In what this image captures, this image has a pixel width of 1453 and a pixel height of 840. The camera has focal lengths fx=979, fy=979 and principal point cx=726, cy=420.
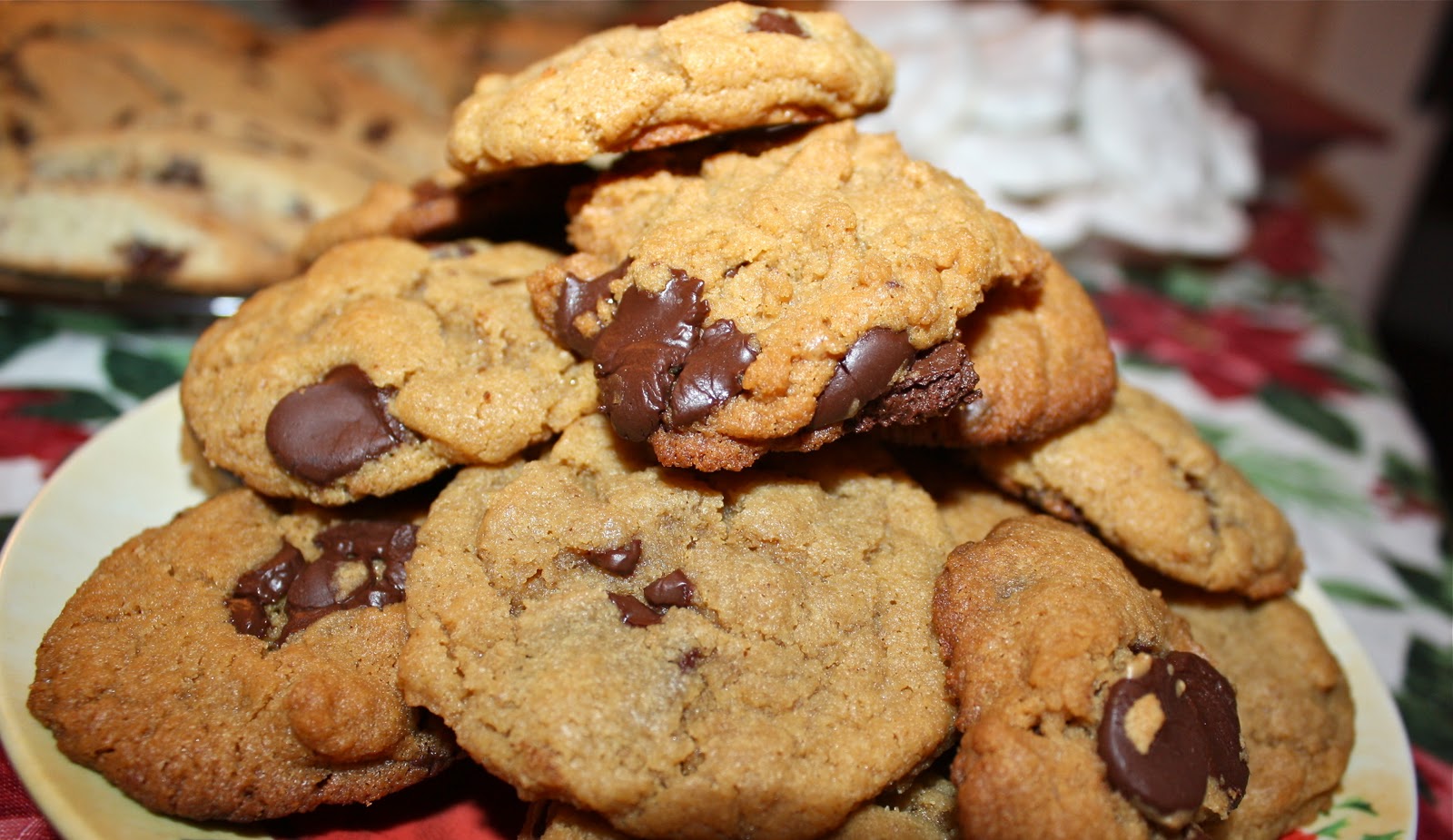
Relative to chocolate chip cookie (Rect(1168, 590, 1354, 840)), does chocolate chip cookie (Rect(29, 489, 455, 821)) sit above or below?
above

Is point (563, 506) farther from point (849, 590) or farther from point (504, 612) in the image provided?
point (849, 590)

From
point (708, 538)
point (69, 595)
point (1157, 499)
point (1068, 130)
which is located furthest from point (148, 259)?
point (1068, 130)

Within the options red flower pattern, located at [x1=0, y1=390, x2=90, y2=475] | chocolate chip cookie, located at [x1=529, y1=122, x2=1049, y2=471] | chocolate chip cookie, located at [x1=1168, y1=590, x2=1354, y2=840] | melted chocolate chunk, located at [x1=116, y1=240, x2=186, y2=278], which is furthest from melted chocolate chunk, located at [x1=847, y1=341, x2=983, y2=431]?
melted chocolate chunk, located at [x1=116, y1=240, x2=186, y2=278]

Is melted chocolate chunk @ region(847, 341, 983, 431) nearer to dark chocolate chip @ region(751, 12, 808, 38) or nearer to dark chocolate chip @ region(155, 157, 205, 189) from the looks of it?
dark chocolate chip @ region(751, 12, 808, 38)

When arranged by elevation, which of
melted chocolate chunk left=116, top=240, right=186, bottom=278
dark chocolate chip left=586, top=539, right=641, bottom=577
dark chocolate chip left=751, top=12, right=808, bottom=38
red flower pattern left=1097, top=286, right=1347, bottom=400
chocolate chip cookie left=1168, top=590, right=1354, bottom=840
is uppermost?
dark chocolate chip left=751, top=12, right=808, bottom=38

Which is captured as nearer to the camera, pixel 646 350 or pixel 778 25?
pixel 646 350

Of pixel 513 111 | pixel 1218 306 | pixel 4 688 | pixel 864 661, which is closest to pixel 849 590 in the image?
pixel 864 661

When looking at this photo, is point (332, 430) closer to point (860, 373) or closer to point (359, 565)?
point (359, 565)
